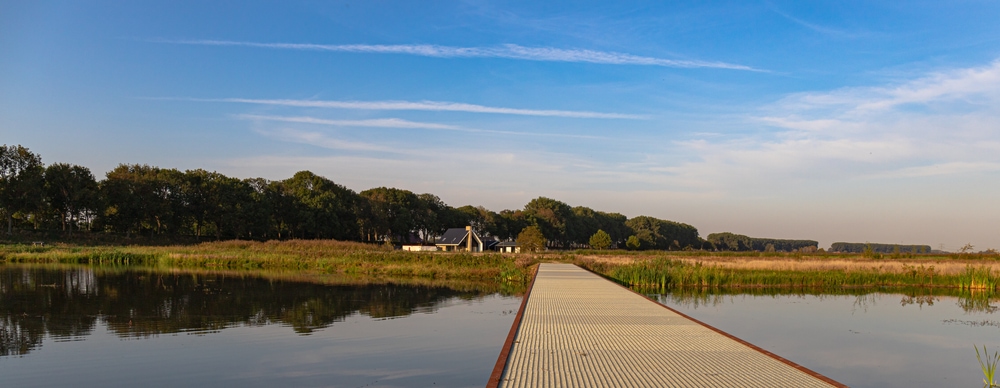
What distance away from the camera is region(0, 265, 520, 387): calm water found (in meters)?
10.1

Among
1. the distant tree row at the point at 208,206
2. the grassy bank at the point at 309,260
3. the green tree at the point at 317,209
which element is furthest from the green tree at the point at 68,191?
the green tree at the point at 317,209

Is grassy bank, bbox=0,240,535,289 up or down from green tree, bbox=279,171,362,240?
down

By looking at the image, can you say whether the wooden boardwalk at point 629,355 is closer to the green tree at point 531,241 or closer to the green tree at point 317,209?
the green tree at point 531,241

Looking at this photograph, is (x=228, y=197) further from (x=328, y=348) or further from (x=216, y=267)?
(x=328, y=348)

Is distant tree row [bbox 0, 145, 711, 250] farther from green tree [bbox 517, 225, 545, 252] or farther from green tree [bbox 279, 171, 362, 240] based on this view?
green tree [bbox 517, 225, 545, 252]

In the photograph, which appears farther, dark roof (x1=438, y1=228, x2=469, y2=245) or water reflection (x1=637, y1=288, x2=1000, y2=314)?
dark roof (x1=438, y1=228, x2=469, y2=245)

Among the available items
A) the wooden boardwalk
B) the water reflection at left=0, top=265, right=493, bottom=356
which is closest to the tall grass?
the water reflection at left=0, top=265, right=493, bottom=356

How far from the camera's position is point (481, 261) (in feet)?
109

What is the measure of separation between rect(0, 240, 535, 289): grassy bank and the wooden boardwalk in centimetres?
1520

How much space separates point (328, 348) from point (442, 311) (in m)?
6.21

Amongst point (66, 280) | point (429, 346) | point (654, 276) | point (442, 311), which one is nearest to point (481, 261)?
point (654, 276)

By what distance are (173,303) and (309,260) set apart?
1858 centimetres

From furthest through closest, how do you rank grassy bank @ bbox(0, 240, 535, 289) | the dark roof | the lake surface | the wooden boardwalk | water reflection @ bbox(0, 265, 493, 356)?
the dark roof < grassy bank @ bbox(0, 240, 535, 289) < water reflection @ bbox(0, 265, 493, 356) < the lake surface < the wooden boardwalk

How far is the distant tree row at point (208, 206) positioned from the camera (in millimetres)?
57312
